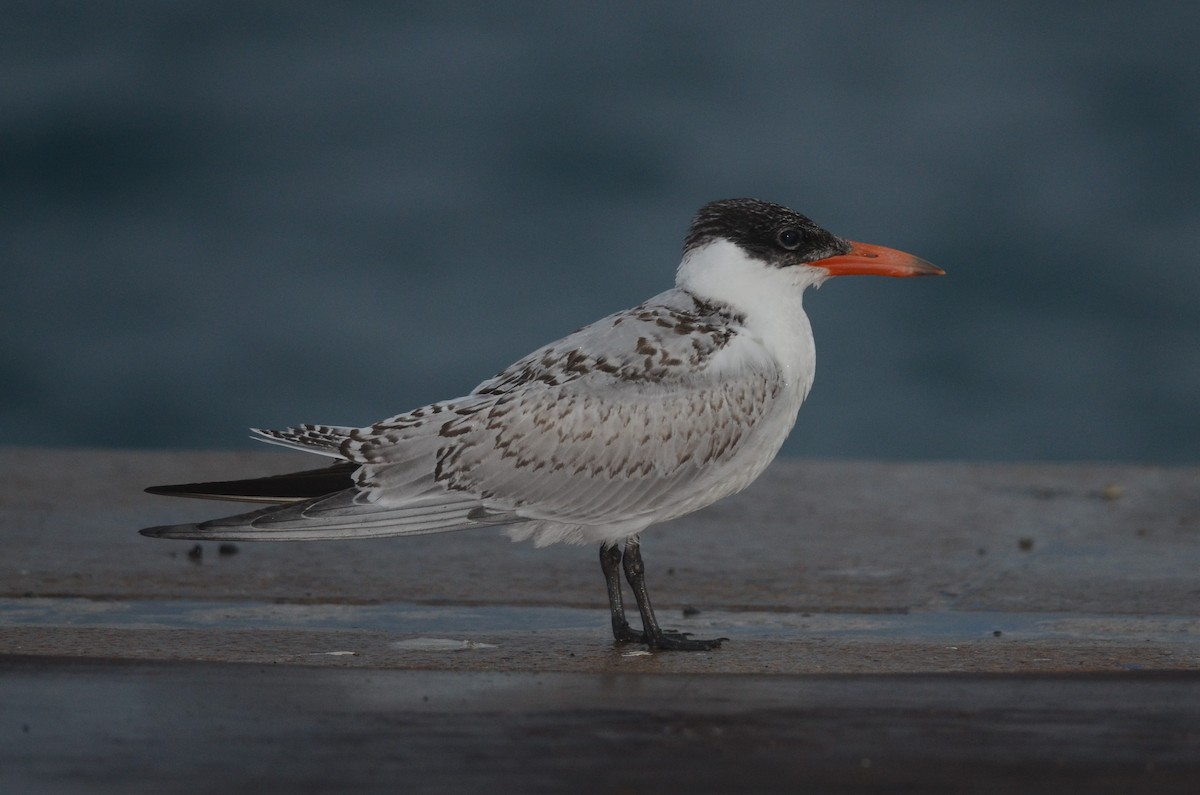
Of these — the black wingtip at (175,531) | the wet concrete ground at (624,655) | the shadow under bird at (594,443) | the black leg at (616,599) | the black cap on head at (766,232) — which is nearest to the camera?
the wet concrete ground at (624,655)

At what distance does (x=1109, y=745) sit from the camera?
407 centimetres

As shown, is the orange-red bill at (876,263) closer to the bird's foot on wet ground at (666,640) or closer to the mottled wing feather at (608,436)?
the mottled wing feather at (608,436)

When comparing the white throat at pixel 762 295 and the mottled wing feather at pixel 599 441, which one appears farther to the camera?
the white throat at pixel 762 295

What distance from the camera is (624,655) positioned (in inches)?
221

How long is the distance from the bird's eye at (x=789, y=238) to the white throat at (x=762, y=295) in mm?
89

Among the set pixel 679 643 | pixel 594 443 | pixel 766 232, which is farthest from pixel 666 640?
pixel 766 232

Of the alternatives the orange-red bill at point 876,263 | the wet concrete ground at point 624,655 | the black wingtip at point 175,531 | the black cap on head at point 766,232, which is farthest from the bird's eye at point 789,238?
the black wingtip at point 175,531

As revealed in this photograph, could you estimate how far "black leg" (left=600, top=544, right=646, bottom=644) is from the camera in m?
5.95

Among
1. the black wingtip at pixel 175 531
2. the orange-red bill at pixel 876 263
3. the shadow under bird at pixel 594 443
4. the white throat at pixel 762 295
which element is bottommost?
the black wingtip at pixel 175 531

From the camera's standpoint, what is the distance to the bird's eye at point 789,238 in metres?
6.49

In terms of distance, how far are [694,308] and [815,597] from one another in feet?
4.65

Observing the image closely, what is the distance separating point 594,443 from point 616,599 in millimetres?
595

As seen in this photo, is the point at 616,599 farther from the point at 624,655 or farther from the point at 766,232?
the point at 766,232

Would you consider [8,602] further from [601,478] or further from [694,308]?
[694,308]
